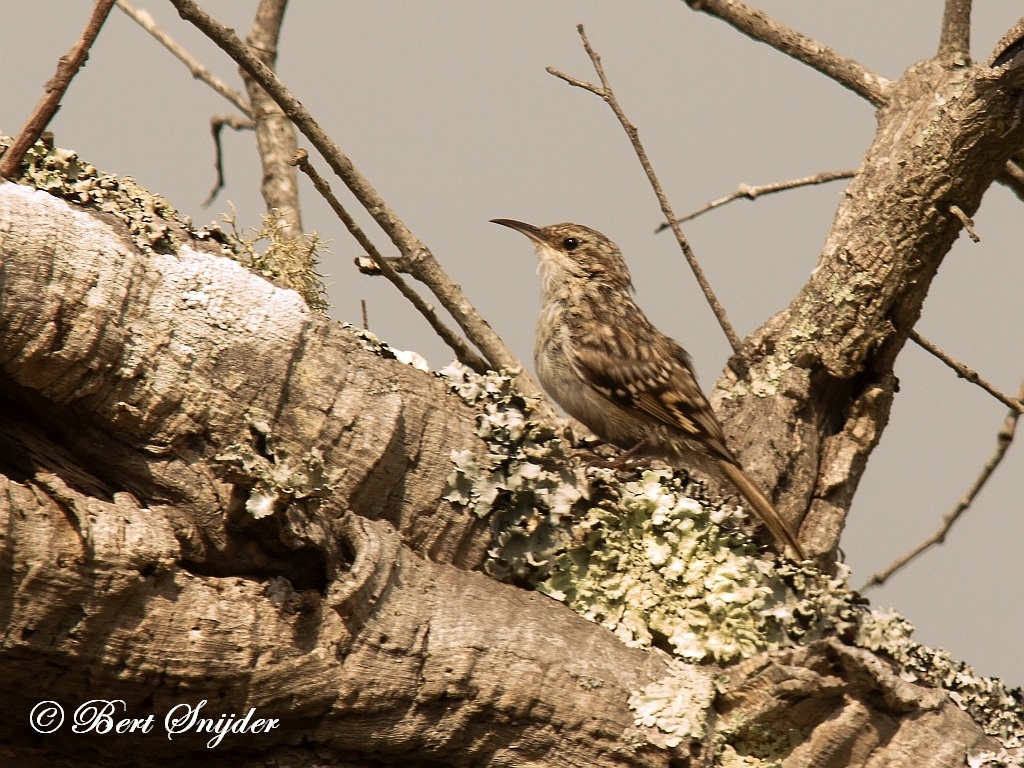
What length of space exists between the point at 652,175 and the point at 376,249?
1.11m

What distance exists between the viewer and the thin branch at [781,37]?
15.0 ft

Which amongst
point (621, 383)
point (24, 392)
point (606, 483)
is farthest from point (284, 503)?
point (621, 383)

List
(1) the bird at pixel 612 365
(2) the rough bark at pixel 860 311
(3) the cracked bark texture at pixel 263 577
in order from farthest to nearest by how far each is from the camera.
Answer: (1) the bird at pixel 612 365 → (2) the rough bark at pixel 860 311 → (3) the cracked bark texture at pixel 263 577

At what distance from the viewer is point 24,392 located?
2.76 metres

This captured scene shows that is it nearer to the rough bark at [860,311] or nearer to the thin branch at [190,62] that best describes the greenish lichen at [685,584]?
the rough bark at [860,311]

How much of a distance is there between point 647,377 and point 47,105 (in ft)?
9.54

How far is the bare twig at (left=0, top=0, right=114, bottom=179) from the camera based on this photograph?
272cm

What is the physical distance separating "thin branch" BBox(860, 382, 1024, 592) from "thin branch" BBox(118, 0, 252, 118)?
3.92 metres

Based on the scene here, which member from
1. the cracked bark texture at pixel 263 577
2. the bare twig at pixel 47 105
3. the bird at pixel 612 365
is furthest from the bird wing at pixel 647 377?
the bare twig at pixel 47 105

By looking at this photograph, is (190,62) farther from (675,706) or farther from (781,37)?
(675,706)

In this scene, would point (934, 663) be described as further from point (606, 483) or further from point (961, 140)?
point (961, 140)

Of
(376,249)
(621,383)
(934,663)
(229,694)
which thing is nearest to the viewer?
(229,694)

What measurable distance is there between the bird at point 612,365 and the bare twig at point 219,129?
1.51 metres

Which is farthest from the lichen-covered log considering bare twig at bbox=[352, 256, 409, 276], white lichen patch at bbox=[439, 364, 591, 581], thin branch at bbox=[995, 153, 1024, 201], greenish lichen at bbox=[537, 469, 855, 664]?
thin branch at bbox=[995, 153, 1024, 201]
